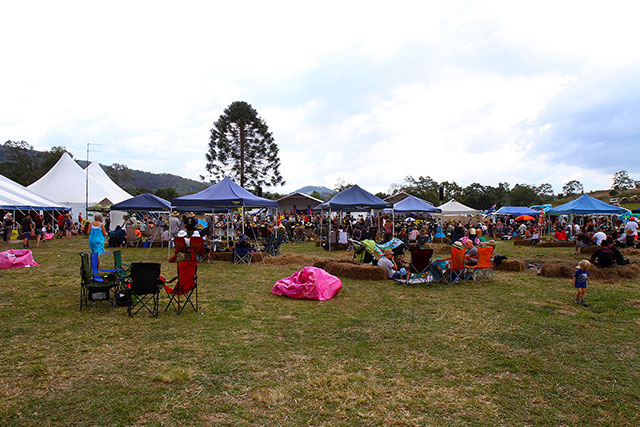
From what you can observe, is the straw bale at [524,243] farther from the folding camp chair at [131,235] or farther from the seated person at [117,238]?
the seated person at [117,238]

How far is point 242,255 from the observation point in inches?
441

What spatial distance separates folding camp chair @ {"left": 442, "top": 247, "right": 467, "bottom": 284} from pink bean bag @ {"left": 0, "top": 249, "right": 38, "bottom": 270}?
33.6ft

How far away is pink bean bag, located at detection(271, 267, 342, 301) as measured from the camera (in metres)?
6.57

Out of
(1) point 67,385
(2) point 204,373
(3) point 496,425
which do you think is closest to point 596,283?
Result: (3) point 496,425

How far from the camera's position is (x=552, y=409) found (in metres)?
2.99

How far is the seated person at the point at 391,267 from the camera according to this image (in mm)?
8398

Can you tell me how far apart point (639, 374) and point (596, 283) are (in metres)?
5.34

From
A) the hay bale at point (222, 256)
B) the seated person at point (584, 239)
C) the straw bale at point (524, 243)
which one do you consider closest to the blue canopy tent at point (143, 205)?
the hay bale at point (222, 256)

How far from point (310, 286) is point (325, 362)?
276cm

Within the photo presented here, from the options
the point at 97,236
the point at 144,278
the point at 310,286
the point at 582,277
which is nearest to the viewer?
the point at 144,278

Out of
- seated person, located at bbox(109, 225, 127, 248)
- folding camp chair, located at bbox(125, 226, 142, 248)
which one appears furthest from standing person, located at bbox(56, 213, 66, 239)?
folding camp chair, located at bbox(125, 226, 142, 248)

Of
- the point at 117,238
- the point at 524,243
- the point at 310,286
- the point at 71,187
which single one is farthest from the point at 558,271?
the point at 71,187

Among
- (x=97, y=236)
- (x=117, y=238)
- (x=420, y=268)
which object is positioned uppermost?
(x=97, y=236)

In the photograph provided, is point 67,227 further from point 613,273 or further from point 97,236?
point 613,273
